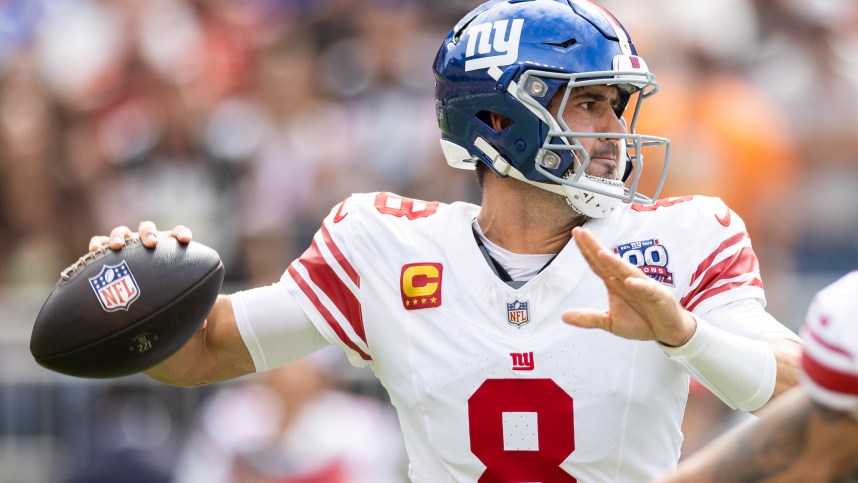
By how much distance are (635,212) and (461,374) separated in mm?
591

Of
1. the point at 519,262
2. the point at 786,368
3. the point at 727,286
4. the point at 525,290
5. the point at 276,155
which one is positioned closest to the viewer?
the point at 786,368

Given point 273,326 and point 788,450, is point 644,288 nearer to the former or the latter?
point 788,450

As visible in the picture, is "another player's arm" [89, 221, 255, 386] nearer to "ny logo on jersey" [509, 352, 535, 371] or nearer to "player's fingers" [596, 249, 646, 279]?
"ny logo on jersey" [509, 352, 535, 371]

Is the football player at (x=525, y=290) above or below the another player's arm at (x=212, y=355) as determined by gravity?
above

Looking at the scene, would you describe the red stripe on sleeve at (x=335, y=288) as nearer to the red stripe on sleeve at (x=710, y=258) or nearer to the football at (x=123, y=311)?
the football at (x=123, y=311)

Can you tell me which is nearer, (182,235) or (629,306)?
(629,306)

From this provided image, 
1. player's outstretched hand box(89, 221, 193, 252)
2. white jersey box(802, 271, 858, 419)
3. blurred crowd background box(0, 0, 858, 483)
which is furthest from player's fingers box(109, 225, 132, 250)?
blurred crowd background box(0, 0, 858, 483)

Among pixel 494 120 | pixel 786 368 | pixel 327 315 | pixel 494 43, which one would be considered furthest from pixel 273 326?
pixel 786 368

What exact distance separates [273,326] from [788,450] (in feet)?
5.24

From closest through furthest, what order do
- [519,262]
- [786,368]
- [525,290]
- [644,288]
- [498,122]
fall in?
[644,288]
[786,368]
[525,290]
[519,262]
[498,122]

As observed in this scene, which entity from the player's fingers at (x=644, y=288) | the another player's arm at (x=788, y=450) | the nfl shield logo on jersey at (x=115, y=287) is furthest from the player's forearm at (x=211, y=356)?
the another player's arm at (x=788, y=450)

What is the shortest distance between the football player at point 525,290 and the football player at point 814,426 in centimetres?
59

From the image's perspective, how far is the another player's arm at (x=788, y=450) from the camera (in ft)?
6.98

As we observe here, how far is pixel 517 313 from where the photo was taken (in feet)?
10.3
